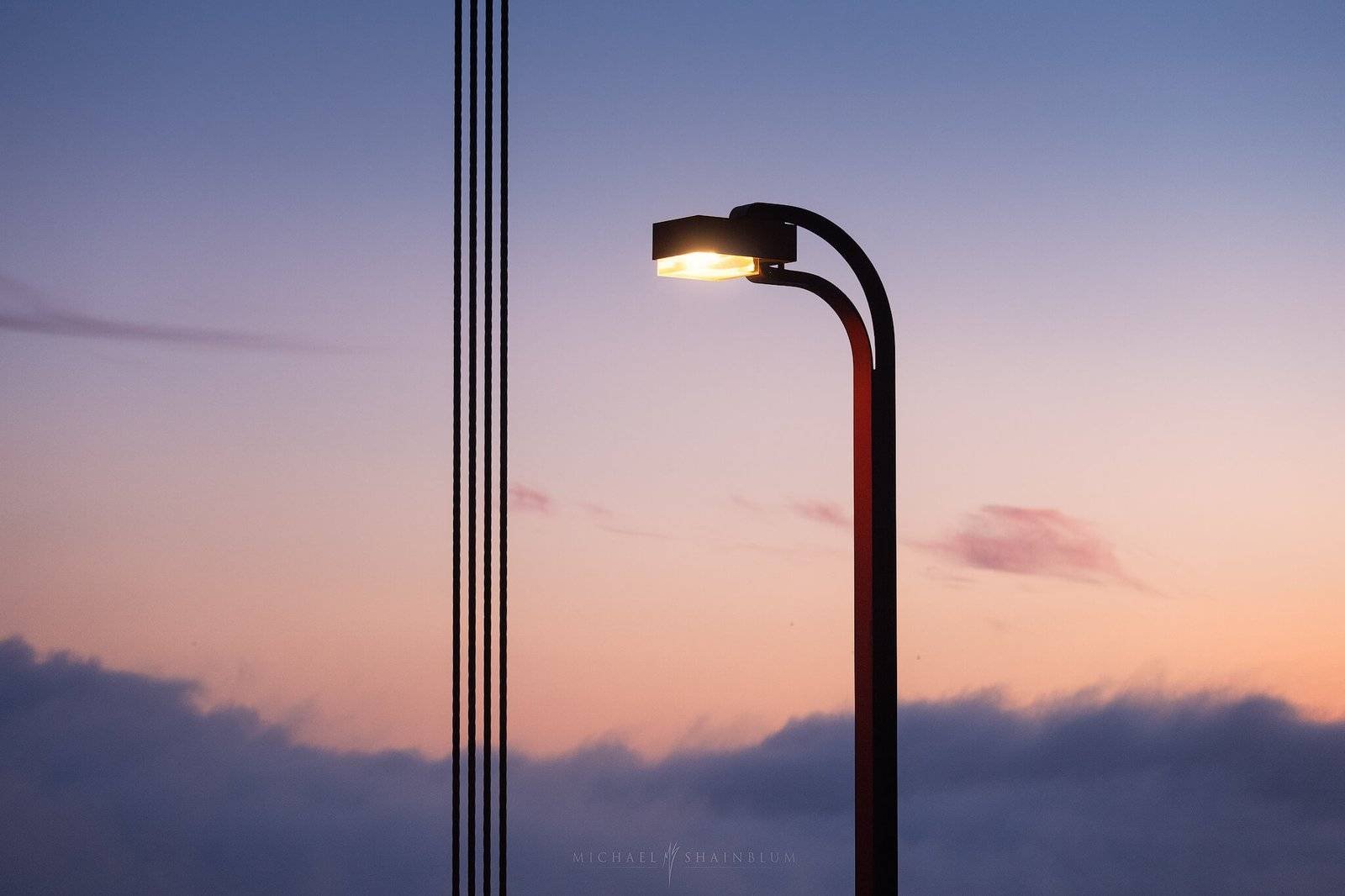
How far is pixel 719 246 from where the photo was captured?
5.51m

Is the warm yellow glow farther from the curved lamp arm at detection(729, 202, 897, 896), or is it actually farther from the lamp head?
the curved lamp arm at detection(729, 202, 897, 896)

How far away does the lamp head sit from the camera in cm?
552

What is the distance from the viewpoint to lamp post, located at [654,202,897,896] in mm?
5418

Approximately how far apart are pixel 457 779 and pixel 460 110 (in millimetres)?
3815

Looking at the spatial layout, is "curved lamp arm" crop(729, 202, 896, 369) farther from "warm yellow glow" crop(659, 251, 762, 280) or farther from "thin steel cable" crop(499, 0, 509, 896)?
"thin steel cable" crop(499, 0, 509, 896)

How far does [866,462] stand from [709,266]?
3.30ft

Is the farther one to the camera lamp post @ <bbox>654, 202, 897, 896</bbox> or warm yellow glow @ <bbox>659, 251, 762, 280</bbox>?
warm yellow glow @ <bbox>659, 251, 762, 280</bbox>

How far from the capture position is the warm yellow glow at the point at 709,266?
5617 millimetres

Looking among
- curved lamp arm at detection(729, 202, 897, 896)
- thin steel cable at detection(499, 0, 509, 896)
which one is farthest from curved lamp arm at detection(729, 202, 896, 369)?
thin steel cable at detection(499, 0, 509, 896)

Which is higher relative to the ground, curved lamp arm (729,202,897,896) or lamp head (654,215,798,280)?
lamp head (654,215,798,280)

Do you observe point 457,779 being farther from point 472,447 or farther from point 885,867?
point 885,867

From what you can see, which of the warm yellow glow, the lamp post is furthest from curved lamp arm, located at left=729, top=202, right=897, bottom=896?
the warm yellow glow

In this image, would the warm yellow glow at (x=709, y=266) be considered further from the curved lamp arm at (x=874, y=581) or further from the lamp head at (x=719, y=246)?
the curved lamp arm at (x=874, y=581)

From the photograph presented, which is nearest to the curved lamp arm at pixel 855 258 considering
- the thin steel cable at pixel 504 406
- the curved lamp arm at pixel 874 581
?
the curved lamp arm at pixel 874 581
